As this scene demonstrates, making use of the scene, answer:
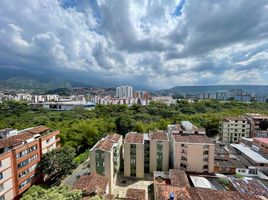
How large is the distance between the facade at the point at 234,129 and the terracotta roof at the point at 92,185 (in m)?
30.3

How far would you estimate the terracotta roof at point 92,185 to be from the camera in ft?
46.9

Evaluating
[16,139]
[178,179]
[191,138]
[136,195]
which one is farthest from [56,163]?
[191,138]

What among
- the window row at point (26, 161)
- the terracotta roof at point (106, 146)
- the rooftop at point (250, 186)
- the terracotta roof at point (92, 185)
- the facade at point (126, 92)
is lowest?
the rooftop at point (250, 186)

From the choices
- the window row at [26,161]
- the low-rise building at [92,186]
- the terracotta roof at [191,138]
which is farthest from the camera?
the terracotta roof at [191,138]

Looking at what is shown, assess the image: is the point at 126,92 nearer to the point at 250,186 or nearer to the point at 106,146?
the point at 106,146

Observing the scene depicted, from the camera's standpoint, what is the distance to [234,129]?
36812 mm

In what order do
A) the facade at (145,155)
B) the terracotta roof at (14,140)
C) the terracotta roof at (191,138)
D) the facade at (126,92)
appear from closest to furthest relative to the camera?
the terracotta roof at (14,140) < the terracotta roof at (191,138) < the facade at (145,155) < the facade at (126,92)

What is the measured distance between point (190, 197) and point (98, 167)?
11.1 meters

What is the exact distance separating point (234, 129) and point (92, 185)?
110 ft

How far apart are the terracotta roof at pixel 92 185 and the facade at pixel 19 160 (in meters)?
7.01

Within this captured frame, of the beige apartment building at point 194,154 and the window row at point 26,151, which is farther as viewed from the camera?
the beige apartment building at point 194,154

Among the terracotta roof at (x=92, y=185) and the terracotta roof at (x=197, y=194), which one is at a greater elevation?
the terracotta roof at (x=92, y=185)

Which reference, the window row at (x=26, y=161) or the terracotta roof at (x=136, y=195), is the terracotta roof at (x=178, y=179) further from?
the window row at (x=26, y=161)

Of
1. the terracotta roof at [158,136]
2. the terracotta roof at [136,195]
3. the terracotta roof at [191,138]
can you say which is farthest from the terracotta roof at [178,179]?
the terracotta roof at [158,136]
